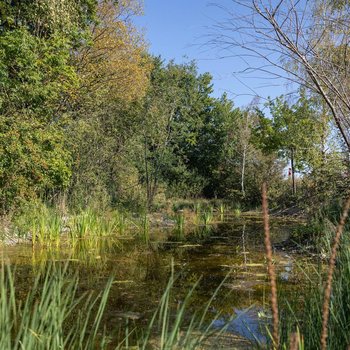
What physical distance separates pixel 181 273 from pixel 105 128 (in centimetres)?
1169

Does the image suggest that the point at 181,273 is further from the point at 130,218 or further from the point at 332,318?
the point at 130,218

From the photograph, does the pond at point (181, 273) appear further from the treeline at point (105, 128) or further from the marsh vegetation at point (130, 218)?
the treeline at point (105, 128)

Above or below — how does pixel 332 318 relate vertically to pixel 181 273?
above

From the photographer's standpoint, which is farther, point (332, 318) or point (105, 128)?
point (105, 128)

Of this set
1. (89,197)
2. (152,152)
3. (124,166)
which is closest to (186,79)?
(152,152)

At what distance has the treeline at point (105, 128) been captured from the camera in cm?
984

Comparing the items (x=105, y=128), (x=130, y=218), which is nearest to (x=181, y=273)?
(x=130, y=218)

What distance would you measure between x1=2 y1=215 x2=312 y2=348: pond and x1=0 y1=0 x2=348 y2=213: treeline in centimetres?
155

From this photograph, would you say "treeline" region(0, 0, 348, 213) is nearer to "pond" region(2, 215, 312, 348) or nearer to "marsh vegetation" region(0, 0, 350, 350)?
"marsh vegetation" region(0, 0, 350, 350)

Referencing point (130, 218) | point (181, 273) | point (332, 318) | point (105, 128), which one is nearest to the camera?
point (332, 318)

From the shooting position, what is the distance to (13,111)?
10.4 m

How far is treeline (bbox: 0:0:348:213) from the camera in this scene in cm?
984

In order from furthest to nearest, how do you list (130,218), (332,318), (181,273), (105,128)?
1. (105,128)
2. (130,218)
3. (181,273)
4. (332,318)

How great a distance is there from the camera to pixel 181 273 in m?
6.34
